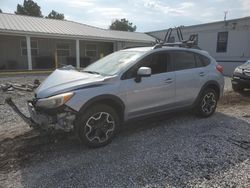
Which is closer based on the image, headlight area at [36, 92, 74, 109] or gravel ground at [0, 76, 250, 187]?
gravel ground at [0, 76, 250, 187]

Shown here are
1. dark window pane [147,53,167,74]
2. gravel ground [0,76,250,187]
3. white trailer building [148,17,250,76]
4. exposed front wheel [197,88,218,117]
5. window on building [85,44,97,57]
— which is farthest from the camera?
window on building [85,44,97,57]

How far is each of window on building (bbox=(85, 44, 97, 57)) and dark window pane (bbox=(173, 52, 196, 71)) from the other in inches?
663

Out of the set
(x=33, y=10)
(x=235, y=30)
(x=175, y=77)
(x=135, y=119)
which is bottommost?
(x=135, y=119)

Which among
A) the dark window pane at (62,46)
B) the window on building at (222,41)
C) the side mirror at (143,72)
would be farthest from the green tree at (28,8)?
the side mirror at (143,72)

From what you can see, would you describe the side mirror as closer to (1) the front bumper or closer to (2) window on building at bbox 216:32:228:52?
(1) the front bumper

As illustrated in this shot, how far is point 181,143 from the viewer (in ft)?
14.1

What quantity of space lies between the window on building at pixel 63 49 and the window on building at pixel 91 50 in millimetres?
1909

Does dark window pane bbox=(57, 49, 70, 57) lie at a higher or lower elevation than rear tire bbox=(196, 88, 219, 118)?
higher

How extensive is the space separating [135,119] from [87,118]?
105 cm

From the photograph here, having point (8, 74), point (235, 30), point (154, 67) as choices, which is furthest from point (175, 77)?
point (235, 30)

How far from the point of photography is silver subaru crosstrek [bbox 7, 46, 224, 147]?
3.71 metres

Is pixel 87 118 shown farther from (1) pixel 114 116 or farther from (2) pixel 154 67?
(2) pixel 154 67

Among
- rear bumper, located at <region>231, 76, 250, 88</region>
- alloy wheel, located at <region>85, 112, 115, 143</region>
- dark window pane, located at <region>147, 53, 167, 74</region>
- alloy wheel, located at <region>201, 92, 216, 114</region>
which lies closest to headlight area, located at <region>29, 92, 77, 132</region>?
alloy wheel, located at <region>85, 112, 115, 143</region>

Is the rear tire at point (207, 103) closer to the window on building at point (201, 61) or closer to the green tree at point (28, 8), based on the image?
the window on building at point (201, 61)
